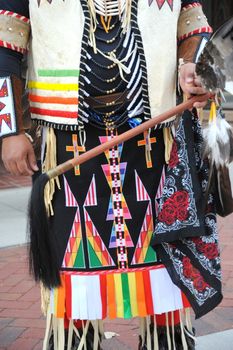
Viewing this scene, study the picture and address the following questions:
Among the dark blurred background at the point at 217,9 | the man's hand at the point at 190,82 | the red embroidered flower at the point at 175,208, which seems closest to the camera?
the man's hand at the point at 190,82

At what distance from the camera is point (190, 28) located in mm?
2336

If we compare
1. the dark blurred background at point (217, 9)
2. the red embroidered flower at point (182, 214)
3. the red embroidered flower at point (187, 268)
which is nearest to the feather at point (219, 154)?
the red embroidered flower at point (182, 214)

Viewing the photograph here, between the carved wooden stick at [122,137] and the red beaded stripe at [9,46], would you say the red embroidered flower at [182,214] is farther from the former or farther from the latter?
the red beaded stripe at [9,46]

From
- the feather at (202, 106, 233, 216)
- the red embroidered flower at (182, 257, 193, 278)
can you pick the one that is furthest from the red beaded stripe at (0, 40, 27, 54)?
the red embroidered flower at (182, 257, 193, 278)

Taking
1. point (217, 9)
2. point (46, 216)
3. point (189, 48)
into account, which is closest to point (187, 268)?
point (46, 216)

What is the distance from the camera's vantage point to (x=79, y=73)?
2.17 metres

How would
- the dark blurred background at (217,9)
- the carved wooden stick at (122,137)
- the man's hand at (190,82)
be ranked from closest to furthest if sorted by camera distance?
the carved wooden stick at (122,137) < the man's hand at (190,82) < the dark blurred background at (217,9)

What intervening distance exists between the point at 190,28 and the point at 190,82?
29 centimetres

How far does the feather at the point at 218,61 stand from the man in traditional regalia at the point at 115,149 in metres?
0.07

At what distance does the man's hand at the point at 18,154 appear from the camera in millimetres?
2193

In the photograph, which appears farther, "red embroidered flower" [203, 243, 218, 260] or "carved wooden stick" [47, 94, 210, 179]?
"red embroidered flower" [203, 243, 218, 260]

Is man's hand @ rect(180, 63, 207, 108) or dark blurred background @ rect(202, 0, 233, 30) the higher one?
dark blurred background @ rect(202, 0, 233, 30)

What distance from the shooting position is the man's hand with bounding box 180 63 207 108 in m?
2.14

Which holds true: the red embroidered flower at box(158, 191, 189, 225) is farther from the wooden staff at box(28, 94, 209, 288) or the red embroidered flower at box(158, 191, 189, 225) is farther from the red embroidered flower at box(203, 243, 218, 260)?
the wooden staff at box(28, 94, 209, 288)
